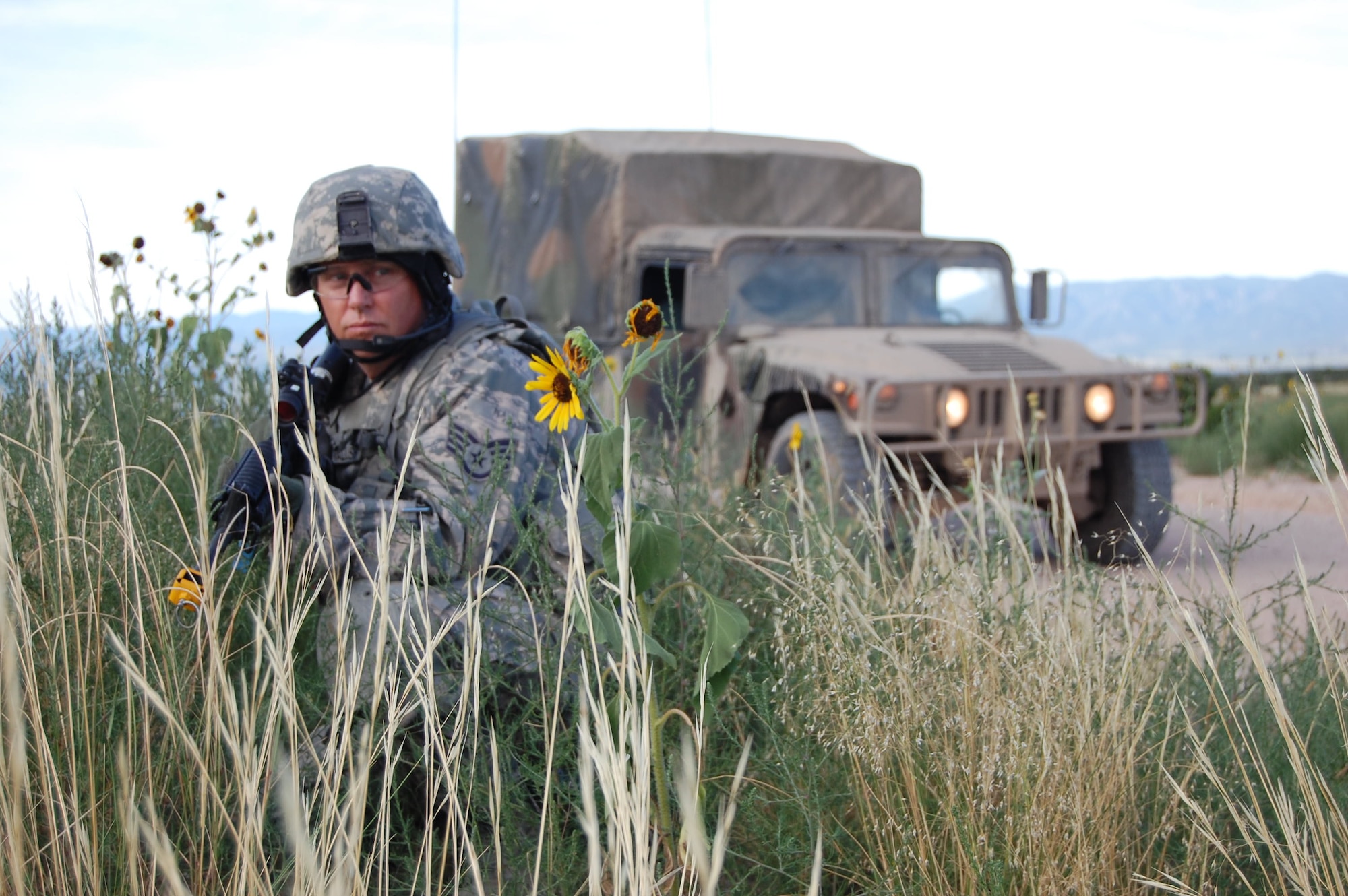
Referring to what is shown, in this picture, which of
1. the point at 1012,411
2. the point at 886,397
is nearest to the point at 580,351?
the point at 886,397

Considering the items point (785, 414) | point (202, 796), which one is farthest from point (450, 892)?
point (785, 414)

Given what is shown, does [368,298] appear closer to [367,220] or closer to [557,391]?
[367,220]

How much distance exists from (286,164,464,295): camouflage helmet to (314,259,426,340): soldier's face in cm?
5

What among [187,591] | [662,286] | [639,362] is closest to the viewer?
[639,362]

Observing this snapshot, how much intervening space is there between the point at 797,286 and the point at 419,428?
385 cm

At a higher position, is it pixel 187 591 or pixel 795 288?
pixel 795 288

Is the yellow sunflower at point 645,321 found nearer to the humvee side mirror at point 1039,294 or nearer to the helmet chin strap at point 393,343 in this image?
the helmet chin strap at point 393,343

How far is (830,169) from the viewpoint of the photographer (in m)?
6.46

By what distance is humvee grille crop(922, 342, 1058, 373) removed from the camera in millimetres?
5109

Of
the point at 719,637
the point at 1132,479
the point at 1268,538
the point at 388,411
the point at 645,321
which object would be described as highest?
the point at 645,321

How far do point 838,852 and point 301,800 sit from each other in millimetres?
814

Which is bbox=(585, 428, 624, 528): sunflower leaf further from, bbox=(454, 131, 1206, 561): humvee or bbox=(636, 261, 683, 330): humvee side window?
bbox=(636, 261, 683, 330): humvee side window

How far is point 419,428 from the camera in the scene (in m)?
2.11

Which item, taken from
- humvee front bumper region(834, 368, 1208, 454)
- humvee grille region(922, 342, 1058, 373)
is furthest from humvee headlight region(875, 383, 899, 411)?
humvee grille region(922, 342, 1058, 373)
